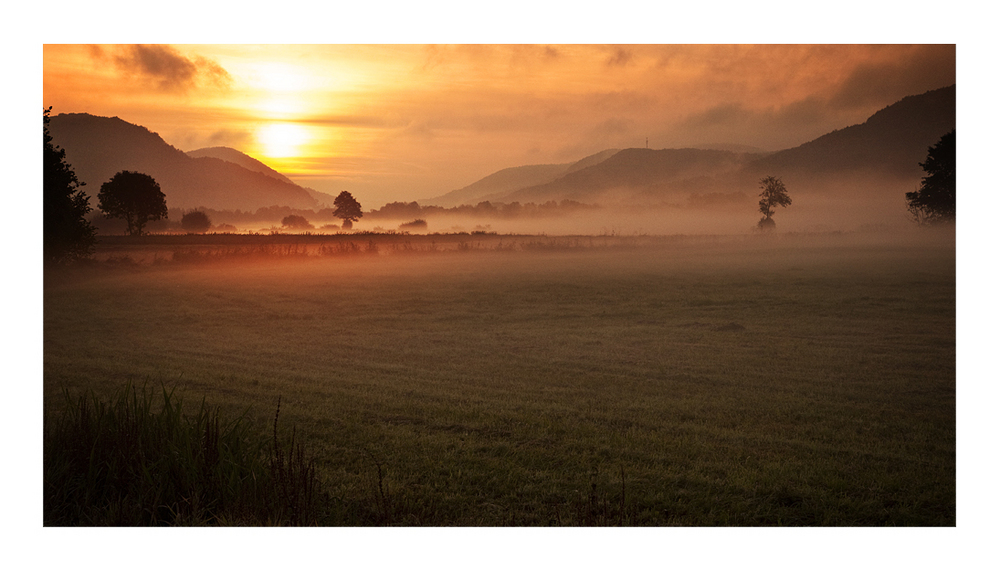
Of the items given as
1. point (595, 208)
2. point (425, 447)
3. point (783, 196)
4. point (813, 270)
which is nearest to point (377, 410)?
point (425, 447)

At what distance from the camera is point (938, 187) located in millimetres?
6883

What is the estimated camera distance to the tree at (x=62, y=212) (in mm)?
6180

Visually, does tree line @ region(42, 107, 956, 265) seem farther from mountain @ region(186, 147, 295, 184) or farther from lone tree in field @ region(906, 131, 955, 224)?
mountain @ region(186, 147, 295, 184)

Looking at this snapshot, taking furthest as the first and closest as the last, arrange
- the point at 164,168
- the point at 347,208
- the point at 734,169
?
the point at 734,169 < the point at 347,208 < the point at 164,168

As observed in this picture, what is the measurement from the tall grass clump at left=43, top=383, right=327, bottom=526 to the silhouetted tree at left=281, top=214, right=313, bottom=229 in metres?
3.38

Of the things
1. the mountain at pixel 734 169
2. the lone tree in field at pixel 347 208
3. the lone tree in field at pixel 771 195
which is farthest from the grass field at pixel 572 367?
the lone tree in field at pixel 347 208

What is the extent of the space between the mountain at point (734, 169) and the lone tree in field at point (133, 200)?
334 centimetres

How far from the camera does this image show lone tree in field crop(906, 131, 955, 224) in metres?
6.70

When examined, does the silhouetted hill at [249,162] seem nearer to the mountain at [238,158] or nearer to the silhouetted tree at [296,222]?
the mountain at [238,158]

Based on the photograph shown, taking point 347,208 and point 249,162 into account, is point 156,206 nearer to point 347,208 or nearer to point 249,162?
point 249,162

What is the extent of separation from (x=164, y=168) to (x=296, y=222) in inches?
59.4

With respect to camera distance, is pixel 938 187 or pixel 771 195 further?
pixel 771 195

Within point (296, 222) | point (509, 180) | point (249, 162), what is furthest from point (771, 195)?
point (249, 162)

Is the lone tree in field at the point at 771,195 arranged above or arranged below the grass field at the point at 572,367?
above
